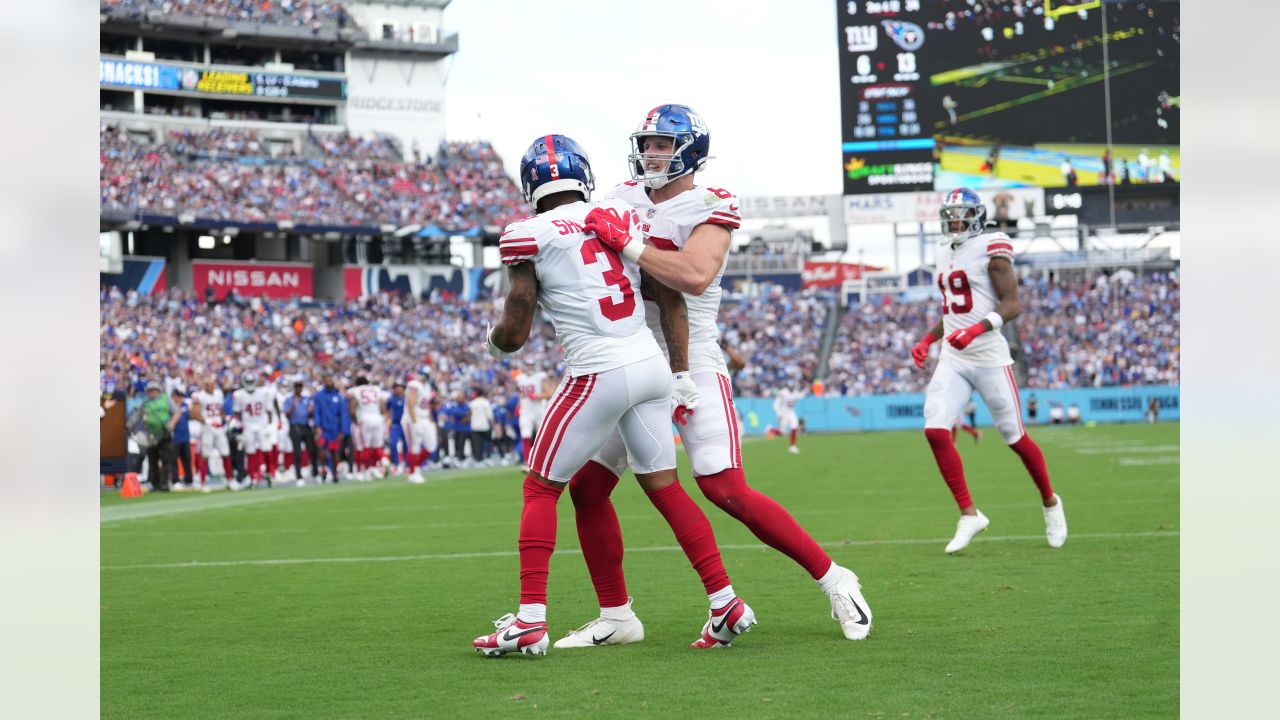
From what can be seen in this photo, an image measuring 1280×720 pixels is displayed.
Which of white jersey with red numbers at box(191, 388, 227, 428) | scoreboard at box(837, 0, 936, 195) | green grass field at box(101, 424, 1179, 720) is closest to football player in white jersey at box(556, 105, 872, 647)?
green grass field at box(101, 424, 1179, 720)

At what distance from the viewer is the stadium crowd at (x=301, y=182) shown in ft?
151

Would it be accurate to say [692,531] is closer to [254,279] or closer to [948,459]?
[948,459]

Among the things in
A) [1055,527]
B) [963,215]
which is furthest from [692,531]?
[963,215]

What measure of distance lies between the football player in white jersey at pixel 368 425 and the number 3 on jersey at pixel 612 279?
56.4ft

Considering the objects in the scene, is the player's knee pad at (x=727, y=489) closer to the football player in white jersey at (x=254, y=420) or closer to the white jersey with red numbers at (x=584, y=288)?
the white jersey with red numbers at (x=584, y=288)

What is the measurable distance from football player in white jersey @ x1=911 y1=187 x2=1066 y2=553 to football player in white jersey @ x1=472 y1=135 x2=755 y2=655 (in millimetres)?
3518

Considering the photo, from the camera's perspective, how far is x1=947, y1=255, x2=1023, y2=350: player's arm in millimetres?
8586

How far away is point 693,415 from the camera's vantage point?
546 cm

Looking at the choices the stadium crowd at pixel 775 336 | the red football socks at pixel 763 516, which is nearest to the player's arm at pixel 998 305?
the red football socks at pixel 763 516

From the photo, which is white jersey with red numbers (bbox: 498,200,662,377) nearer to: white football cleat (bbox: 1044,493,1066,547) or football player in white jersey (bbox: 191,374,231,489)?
white football cleat (bbox: 1044,493,1066,547)

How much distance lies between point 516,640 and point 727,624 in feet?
2.73

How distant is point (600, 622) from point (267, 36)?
52.4m

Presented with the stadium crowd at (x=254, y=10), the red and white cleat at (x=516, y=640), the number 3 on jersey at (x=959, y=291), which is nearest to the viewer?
the red and white cleat at (x=516, y=640)
